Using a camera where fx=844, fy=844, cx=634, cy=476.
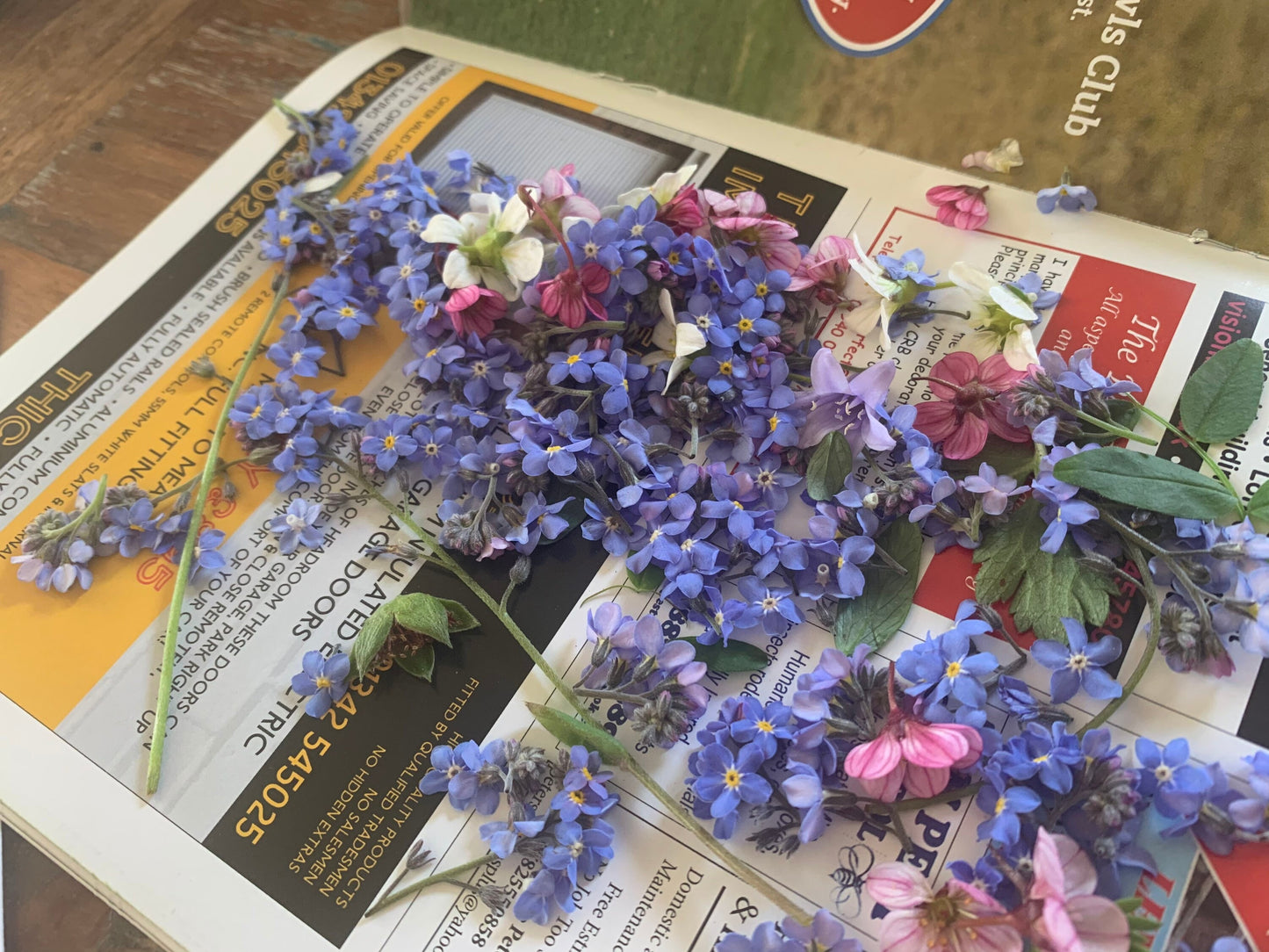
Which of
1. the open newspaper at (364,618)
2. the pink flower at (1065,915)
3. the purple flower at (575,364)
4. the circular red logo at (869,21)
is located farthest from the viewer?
the circular red logo at (869,21)

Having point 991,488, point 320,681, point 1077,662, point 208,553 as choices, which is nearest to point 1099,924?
point 1077,662

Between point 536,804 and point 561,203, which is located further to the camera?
point 561,203

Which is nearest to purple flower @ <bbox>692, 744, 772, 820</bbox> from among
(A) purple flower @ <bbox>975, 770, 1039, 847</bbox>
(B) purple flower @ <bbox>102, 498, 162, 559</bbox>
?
(A) purple flower @ <bbox>975, 770, 1039, 847</bbox>

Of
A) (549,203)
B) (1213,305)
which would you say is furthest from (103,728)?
(1213,305)

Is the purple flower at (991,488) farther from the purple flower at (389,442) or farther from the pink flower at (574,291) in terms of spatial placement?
the purple flower at (389,442)

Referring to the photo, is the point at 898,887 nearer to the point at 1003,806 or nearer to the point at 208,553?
the point at 1003,806

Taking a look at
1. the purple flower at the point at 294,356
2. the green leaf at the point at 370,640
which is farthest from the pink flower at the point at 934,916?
the purple flower at the point at 294,356

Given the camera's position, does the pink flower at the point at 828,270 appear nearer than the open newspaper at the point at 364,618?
No
